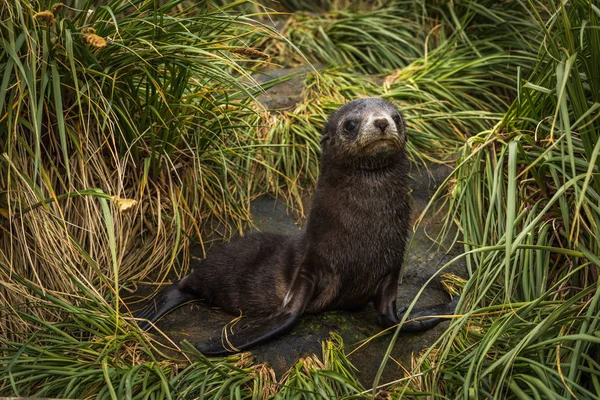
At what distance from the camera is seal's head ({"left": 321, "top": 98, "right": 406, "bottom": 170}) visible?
4.68 metres

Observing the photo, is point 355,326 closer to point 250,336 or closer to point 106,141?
point 250,336

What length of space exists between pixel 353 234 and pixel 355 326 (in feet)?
1.56

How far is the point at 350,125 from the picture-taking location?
191 inches

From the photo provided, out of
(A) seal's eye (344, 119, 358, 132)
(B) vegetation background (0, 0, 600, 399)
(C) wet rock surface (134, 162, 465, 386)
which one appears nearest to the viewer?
(B) vegetation background (0, 0, 600, 399)

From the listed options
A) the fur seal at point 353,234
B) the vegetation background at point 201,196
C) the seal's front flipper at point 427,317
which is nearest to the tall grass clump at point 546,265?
the vegetation background at point 201,196

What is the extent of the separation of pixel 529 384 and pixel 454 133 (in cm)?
329

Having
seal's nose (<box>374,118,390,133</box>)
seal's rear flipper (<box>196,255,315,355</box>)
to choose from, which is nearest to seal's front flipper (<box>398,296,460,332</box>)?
seal's rear flipper (<box>196,255,315,355</box>)

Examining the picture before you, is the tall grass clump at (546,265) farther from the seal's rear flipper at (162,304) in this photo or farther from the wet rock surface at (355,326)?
the seal's rear flipper at (162,304)

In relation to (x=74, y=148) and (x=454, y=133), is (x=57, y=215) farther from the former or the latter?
(x=454, y=133)

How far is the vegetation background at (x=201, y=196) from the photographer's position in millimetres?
3947

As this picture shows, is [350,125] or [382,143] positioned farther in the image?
[350,125]

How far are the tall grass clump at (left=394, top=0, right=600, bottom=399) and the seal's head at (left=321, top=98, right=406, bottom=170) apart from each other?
1.79 feet

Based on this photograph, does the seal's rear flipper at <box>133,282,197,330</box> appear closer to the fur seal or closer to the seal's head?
the fur seal

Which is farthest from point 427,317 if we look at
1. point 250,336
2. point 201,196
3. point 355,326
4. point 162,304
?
point 201,196
